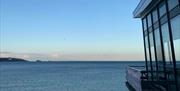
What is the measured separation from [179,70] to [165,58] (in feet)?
11.8

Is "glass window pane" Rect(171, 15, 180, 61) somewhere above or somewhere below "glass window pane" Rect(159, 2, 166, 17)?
below

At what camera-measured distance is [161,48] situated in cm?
2139

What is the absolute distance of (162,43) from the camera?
21.0 metres

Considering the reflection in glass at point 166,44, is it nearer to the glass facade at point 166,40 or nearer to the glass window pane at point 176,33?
the glass facade at point 166,40

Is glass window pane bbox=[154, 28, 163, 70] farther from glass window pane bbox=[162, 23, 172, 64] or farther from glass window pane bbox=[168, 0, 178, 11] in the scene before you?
glass window pane bbox=[168, 0, 178, 11]

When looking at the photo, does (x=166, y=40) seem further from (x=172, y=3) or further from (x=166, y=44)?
(x=172, y=3)

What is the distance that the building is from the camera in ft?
57.0

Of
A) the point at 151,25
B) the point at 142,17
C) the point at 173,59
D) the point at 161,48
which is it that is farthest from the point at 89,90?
the point at 173,59

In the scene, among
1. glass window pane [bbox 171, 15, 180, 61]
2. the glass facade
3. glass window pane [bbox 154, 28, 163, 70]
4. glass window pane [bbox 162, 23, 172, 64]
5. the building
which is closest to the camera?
glass window pane [bbox 171, 15, 180, 61]

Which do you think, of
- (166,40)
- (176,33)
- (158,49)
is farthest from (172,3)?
(158,49)

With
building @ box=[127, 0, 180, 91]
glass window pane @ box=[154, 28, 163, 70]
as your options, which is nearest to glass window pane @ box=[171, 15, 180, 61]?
building @ box=[127, 0, 180, 91]

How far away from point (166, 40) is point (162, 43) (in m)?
1.38

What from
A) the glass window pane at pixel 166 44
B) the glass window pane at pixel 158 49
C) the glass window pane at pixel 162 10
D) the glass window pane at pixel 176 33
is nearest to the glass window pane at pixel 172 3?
the glass window pane at pixel 176 33

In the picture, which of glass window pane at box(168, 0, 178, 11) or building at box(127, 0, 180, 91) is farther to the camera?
building at box(127, 0, 180, 91)
